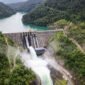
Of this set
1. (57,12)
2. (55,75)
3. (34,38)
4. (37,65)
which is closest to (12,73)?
(55,75)

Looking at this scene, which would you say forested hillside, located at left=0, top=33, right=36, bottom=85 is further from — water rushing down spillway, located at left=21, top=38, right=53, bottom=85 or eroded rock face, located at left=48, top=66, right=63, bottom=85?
eroded rock face, located at left=48, top=66, right=63, bottom=85

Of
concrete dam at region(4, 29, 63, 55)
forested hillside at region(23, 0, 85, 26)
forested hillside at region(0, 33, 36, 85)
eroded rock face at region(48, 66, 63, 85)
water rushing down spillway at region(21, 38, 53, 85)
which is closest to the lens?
forested hillside at region(0, 33, 36, 85)

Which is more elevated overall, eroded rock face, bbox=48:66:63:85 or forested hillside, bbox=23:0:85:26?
forested hillside, bbox=23:0:85:26

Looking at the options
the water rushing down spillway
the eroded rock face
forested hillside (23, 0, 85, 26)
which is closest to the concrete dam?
the water rushing down spillway

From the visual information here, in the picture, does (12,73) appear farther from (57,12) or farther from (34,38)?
(57,12)

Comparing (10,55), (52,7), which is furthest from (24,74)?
(52,7)

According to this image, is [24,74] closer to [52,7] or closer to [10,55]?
[10,55]

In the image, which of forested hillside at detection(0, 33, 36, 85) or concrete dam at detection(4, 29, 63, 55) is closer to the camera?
forested hillside at detection(0, 33, 36, 85)

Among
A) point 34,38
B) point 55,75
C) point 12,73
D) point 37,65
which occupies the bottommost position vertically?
point 55,75
